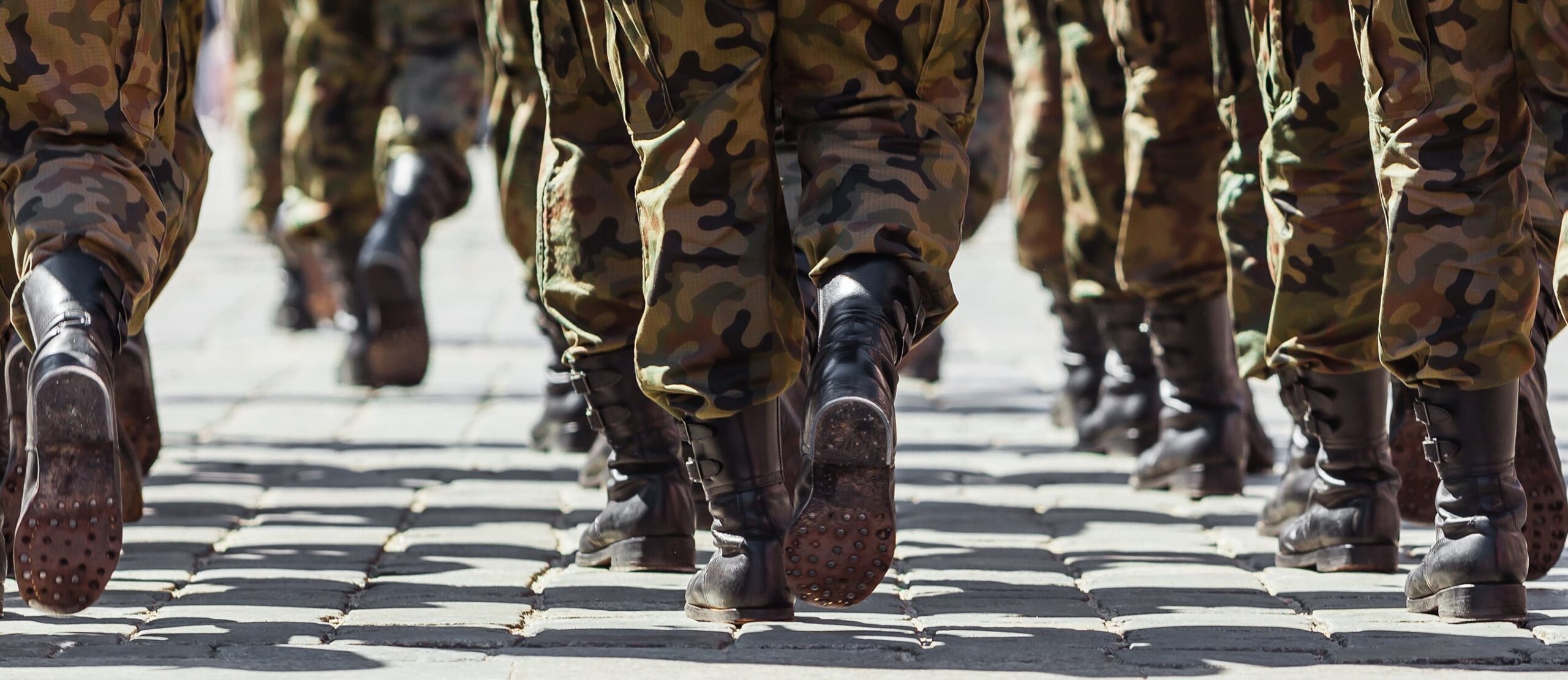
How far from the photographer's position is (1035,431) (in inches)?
246

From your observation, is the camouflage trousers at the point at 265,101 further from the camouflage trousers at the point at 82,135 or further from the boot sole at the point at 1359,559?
the boot sole at the point at 1359,559

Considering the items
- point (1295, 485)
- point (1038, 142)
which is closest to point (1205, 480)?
point (1295, 485)

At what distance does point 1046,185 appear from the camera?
5.80 meters

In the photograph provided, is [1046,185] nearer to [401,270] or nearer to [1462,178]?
[401,270]

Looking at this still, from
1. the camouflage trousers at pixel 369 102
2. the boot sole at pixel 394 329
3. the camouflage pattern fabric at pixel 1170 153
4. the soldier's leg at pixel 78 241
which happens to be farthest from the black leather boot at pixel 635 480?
the camouflage trousers at pixel 369 102

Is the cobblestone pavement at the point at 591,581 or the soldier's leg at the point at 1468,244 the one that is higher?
the soldier's leg at the point at 1468,244

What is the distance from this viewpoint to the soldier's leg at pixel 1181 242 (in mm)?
4754

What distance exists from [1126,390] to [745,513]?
2.38 m

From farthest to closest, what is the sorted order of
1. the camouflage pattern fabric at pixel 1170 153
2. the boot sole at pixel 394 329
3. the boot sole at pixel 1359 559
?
1. the boot sole at pixel 394 329
2. the camouflage pattern fabric at pixel 1170 153
3. the boot sole at pixel 1359 559

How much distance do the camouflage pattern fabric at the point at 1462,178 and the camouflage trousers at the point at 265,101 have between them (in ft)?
19.2

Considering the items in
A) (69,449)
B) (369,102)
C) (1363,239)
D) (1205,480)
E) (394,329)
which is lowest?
(1205,480)

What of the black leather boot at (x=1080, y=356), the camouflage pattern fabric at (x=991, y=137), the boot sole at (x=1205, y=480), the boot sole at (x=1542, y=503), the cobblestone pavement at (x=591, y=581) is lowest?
the cobblestone pavement at (x=591, y=581)

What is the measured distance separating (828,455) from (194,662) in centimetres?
90

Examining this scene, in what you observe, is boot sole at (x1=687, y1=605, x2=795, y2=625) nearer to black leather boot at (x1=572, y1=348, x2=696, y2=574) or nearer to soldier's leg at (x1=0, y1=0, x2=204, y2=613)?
black leather boot at (x1=572, y1=348, x2=696, y2=574)
